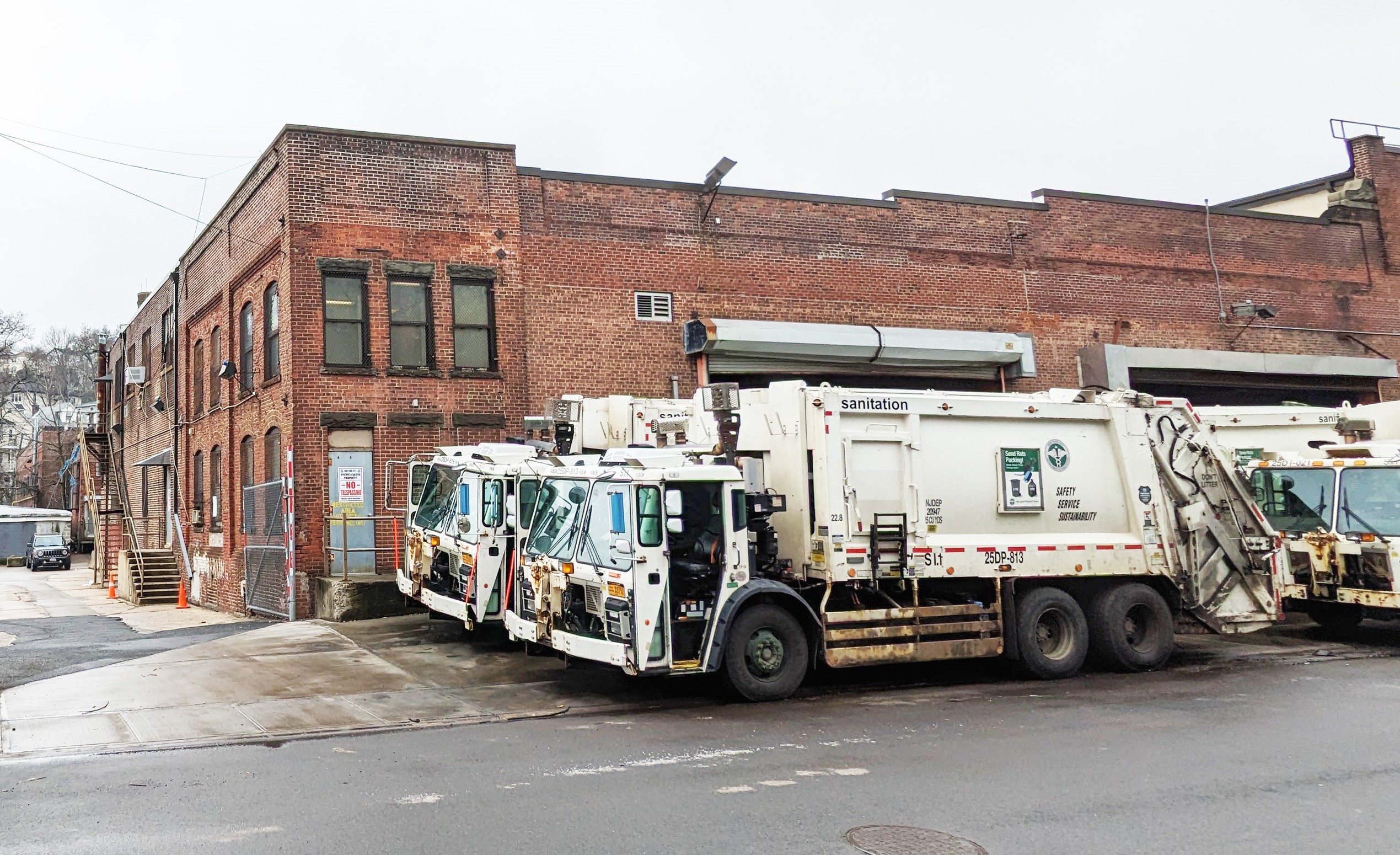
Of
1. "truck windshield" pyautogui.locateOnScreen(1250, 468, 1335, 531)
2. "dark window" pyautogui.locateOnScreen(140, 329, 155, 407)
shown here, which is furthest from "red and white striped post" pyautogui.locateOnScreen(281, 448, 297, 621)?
"dark window" pyautogui.locateOnScreen(140, 329, 155, 407)

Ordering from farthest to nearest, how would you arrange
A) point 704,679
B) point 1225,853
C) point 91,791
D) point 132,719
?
1. point 704,679
2. point 132,719
3. point 91,791
4. point 1225,853

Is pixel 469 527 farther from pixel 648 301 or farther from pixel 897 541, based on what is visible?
pixel 648 301

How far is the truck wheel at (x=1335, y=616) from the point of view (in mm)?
13945

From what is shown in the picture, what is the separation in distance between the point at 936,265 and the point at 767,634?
14075 millimetres

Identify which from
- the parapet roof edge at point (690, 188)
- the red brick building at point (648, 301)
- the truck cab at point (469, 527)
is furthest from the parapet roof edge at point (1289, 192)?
the truck cab at point (469, 527)

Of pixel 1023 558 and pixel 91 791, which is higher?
pixel 1023 558

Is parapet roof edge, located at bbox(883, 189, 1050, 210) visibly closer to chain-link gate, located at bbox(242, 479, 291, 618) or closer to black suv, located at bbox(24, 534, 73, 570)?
chain-link gate, located at bbox(242, 479, 291, 618)

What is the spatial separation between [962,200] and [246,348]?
14.8 metres

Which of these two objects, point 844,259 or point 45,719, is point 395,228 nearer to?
point 844,259

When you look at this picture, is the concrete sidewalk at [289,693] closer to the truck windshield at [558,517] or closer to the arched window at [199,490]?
the truck windshield at [558,517]

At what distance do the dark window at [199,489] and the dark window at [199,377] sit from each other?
1.05 metres

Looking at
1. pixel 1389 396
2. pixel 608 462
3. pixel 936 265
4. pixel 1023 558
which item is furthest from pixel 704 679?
pixel 1389 396

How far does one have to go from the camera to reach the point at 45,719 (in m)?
9.71

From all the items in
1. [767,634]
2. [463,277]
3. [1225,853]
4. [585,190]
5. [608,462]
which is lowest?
[1225,853]
